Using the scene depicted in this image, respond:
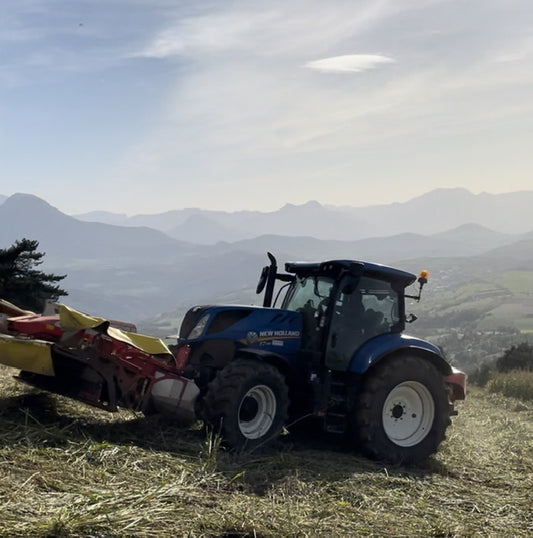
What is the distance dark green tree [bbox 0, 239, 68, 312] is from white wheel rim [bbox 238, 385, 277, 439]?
10.0 metres

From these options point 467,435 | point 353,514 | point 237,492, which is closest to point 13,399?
point 237,492

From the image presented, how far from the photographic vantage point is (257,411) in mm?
6719

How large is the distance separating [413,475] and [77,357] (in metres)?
3.63

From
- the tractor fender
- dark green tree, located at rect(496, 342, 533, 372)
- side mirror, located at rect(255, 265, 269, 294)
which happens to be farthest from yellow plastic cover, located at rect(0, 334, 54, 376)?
dark green tree, located at rect(496, 342, 533, 372)

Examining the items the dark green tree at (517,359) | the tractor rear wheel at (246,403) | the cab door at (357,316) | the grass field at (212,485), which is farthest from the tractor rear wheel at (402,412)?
the dark green tree at (517,359)

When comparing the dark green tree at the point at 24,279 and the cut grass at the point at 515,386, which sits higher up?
the dark green tree at the point at 24,279

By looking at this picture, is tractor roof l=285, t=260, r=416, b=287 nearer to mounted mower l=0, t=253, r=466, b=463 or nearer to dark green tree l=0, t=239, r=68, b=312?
mounted mower l=0, t=253, r=466, b=463

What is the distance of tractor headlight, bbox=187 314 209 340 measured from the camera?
719 centimetres

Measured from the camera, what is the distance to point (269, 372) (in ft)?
21.6

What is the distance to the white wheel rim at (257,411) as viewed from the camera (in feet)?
21.6

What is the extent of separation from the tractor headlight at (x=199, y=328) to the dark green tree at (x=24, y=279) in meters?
9.08

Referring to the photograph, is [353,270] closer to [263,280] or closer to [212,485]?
[263,280]

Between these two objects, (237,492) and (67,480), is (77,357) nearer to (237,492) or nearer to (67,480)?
(67,480)

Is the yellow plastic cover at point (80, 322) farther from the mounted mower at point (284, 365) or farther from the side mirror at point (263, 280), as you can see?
the side mirror at point (263, 280)
